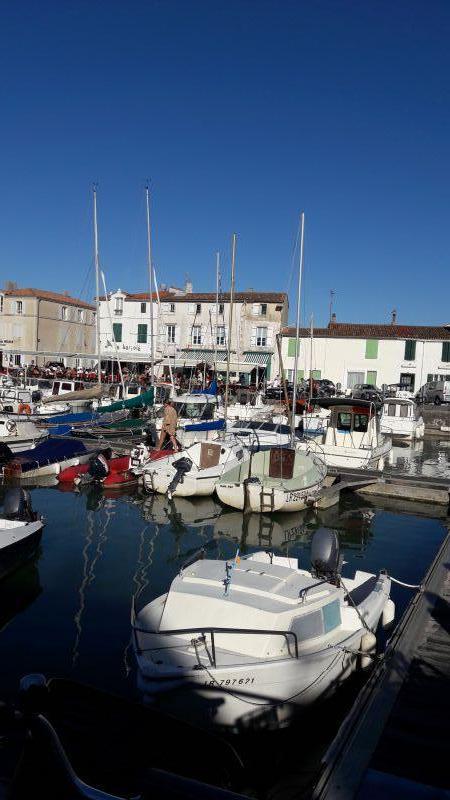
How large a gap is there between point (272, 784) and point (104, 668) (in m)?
3.20

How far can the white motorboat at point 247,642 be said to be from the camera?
740 centimetres

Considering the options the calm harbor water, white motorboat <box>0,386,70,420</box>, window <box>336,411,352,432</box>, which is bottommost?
the calm harbor water

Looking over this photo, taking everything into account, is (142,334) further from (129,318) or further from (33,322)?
(33,322)

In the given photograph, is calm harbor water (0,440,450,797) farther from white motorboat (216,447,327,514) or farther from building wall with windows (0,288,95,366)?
building wall with windows (0,288,95,366)

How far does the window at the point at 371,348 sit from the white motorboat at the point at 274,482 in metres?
37.7

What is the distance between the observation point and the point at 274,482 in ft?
63.9

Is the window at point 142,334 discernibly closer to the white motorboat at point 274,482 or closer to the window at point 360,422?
the window at point 360,422

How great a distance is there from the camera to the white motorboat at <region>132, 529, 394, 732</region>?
24.3 feet

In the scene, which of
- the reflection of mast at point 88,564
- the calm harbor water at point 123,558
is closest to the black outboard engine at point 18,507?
the calm harbor water at point 123,558

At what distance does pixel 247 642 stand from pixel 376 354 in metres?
50.7

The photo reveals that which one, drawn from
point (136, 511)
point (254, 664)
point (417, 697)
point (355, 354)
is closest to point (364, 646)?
point (417, 697)

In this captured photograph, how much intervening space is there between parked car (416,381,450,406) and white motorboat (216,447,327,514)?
34408mm

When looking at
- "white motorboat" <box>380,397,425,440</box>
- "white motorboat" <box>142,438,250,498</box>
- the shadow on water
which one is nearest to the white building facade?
"white motorboat" <box>380,397,425,440</box>

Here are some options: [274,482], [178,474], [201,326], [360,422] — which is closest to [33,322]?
[201,326]
